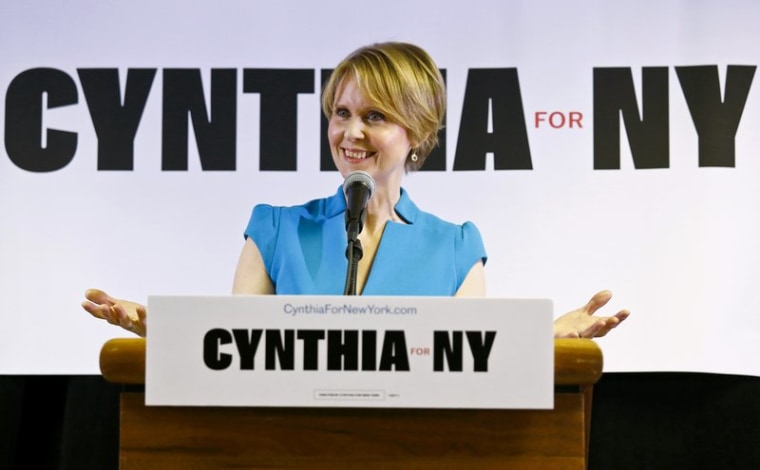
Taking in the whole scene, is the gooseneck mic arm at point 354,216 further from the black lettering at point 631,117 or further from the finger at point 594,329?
the black lettering at point 631,117

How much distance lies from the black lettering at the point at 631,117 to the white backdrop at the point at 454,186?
0.09ft

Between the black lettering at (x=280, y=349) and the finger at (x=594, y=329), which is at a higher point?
the finger at (x=594, y=329)

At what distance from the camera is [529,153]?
3.29 meters

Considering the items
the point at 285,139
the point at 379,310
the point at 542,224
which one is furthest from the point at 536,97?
the point at 379,310

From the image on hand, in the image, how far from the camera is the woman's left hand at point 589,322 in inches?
66.1

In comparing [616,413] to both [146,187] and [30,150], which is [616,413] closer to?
[146,187]

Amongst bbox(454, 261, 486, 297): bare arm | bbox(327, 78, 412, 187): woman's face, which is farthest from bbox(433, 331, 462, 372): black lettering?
bbox(327, 78, 412, 187): woman's face

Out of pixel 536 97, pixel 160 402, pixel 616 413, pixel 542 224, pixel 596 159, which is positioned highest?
pixel 536 97

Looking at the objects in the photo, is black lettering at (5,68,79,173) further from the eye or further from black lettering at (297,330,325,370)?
black lettering at (297,330,325,370)

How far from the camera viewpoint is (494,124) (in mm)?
3322

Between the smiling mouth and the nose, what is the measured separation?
0.14ft

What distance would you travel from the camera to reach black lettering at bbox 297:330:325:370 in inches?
49.4

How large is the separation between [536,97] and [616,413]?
1150 millimetres

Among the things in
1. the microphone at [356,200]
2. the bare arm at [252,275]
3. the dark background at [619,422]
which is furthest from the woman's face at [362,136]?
the dark background at [619,422]
